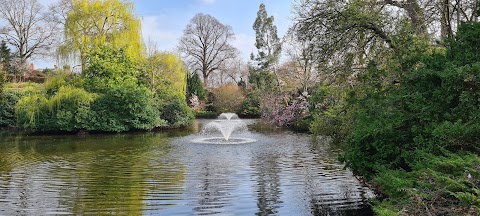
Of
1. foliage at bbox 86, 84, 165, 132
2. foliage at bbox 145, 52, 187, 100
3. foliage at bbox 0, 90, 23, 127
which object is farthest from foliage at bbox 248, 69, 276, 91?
foliage at bbox 0, 90, 23, 127

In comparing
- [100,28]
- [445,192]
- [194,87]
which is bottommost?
[445,192]

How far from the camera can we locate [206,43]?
4438 cm

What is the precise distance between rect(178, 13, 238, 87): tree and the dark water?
31568 millimetres

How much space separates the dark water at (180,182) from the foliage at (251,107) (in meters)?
23.2

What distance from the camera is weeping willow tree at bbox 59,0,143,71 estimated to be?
→ 22469 mm

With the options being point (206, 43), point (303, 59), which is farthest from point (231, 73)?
point (303, 59)

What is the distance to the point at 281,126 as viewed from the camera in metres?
25.2

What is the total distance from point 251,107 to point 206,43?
37.1ft

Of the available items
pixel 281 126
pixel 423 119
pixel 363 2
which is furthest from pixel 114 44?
pixel 423 119

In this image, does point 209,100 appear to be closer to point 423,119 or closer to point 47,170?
point 47,170

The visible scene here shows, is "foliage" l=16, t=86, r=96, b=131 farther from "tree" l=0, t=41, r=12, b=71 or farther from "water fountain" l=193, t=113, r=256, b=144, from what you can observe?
"tree" l=0, t=41, r=12, b=71

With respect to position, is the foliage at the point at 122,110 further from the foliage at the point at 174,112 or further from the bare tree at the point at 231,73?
the bare tree at the point at 231,73

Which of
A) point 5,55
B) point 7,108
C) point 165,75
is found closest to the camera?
point 7,108

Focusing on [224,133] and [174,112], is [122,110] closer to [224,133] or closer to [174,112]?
[174,112]
